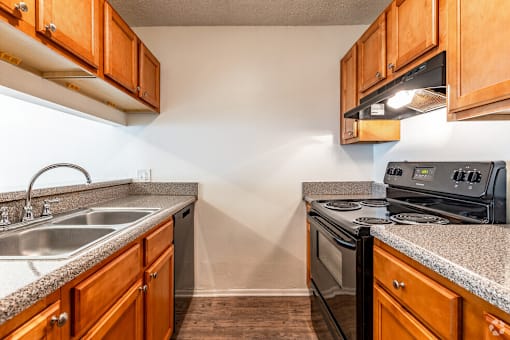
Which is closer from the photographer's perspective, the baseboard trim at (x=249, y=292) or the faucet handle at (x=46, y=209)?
the faucet handle at (x=46, y=209)

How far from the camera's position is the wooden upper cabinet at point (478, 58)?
2.98 ft

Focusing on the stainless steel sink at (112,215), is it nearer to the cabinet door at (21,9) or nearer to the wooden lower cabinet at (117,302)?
the wooden lower cabinet at (117,302)

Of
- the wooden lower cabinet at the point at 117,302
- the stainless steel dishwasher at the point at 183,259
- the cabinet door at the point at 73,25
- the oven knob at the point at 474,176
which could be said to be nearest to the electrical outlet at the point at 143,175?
the stainless steel dishwasher at the point at 183,259

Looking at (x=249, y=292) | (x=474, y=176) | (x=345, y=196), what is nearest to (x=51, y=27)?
(x=474, y=176)

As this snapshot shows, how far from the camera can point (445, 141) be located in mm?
1716

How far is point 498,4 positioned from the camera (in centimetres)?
91

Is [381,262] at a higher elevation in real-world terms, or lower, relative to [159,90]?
lower

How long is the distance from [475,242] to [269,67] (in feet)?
6.80

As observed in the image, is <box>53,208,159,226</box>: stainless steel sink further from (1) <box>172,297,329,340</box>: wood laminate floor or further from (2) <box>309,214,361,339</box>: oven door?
(2) <box>309,214,361,339</box>: oven door

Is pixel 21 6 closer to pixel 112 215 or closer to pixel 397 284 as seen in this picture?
pixel 112 215

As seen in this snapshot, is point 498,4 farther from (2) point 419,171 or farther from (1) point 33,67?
(1) point 33,67

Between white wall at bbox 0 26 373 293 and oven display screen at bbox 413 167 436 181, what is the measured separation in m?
0.94

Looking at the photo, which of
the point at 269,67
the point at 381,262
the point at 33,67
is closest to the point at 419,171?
the point at 381,262

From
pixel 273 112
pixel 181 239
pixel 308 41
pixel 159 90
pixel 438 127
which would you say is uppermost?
pixel 308 41
